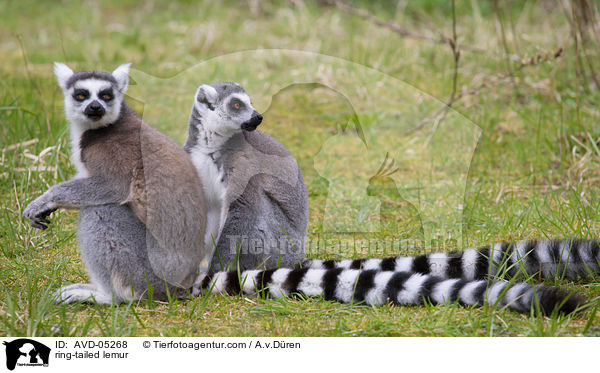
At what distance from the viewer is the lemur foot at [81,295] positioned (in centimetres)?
275

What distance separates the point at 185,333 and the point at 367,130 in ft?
9.81

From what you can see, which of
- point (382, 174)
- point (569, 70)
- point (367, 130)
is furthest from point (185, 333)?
point (569, 70)

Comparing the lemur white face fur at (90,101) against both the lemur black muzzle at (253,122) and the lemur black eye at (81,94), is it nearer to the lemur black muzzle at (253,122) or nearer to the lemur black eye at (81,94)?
the lemur black eye at (81,94)

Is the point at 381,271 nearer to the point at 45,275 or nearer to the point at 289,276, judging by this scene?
the point at 289,276

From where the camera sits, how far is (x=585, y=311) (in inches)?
97.9

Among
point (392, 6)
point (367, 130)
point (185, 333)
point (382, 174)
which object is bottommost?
point (185, 333)

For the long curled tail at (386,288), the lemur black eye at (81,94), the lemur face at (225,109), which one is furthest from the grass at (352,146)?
the lemur black eye at (81,94)

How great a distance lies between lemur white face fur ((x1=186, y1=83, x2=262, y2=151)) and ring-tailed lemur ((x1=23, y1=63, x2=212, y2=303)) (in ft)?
0.65

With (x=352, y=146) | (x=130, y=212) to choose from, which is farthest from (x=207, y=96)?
(x=352, y=146)

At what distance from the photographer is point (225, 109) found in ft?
9.87
